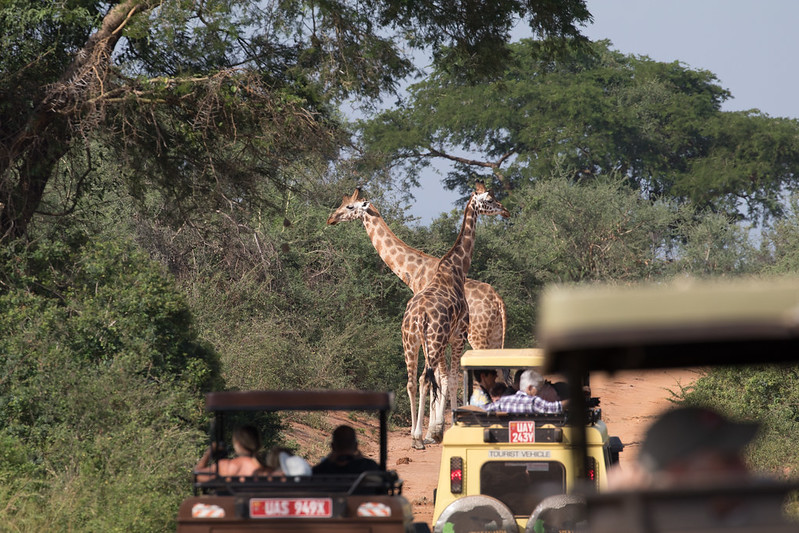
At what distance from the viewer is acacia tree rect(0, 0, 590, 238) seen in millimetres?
13227

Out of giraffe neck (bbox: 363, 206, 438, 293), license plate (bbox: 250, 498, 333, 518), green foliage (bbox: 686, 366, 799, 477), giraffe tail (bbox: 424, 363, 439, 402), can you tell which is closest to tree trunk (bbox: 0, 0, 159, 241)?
giraffe tail (bbox: 424, 363, 439, 402)

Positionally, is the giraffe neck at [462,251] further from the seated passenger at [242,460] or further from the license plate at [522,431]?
the seated passenger at [242,460]

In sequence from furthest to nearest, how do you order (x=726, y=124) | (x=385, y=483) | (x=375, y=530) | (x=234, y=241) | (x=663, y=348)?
(x=726, y=124) < (x=234, y=241) < (x=385, y=483) < (x=375, y=530) < (x=663, y=348)

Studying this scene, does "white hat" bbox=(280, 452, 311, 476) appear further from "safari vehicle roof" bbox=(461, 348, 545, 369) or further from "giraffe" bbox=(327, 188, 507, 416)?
"giraffe" bbox=(327, 188, 507, 416)

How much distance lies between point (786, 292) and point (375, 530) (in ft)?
10.8

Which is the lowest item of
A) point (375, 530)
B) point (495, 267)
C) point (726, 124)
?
point (375, 530)

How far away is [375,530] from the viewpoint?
600 cm

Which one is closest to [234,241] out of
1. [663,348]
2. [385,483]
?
[385,483]

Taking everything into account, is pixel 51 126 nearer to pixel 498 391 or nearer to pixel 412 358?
pixel 498 391

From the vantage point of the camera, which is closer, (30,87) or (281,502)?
(281,502)

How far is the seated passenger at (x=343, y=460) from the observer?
6.85 meters

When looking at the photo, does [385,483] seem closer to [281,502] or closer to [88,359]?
[281,502]

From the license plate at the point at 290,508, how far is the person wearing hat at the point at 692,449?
2576 mm

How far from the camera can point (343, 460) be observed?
22.7ft
